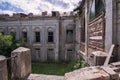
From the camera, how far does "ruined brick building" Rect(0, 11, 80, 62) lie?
25.9 metres

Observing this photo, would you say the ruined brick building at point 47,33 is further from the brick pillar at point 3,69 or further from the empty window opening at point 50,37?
the brick pillar at point 3,69

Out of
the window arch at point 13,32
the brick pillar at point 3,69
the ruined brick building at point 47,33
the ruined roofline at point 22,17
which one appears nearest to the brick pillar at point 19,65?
the brick pillar at point 3,69

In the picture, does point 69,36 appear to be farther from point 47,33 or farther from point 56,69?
point 56,69

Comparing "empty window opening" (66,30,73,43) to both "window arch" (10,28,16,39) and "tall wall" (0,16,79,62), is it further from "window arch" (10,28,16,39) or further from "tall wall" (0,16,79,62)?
"window arch" (10,28,16,39)

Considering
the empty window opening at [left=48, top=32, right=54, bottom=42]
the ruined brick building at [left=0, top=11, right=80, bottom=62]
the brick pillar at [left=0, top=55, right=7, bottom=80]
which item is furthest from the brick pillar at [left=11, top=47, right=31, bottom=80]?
the empty window opening at [left=48, top=32, right=54, bottom=42]

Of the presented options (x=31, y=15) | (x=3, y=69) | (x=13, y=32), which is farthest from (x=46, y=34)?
(x=3, y=69)

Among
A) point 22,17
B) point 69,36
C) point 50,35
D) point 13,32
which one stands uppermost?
point 22,17

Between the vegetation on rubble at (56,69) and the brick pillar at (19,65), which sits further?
the vegetation on rubble at (56,69)

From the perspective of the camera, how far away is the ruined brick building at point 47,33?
25.9 meters

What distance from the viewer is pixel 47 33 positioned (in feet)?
86.8

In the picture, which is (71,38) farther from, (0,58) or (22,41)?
(0,58)

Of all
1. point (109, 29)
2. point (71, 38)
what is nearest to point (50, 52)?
point (71, 38)

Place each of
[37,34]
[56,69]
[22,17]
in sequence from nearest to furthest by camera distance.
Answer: [56,69]
[22,17]
[37,34]

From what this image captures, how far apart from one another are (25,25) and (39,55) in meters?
4.06
